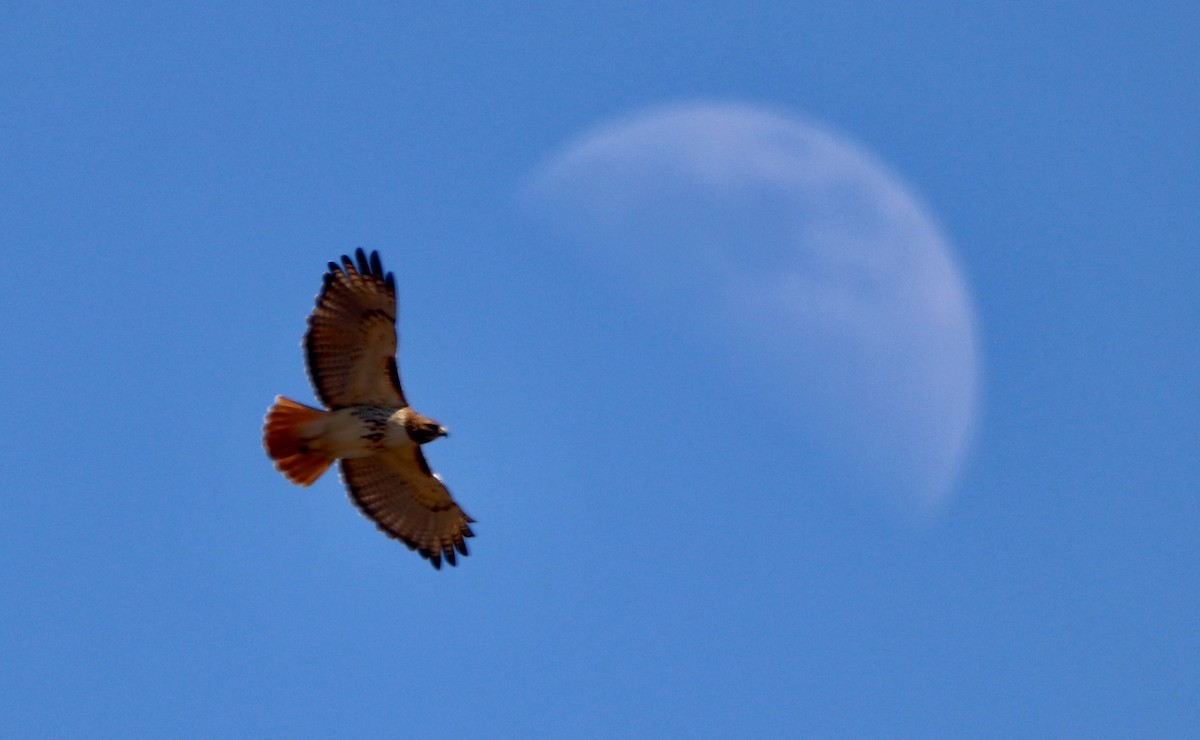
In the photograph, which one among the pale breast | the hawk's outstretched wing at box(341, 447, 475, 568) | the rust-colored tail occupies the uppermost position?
the hawk's outstretched wing at box(341, 447, 475, 568)

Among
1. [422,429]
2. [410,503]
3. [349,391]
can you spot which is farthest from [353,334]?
[410,503]

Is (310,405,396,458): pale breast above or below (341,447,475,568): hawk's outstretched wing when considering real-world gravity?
below

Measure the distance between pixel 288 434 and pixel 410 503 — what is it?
1949mm

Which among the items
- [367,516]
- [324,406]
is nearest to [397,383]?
[324,406]

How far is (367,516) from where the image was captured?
18141 mm

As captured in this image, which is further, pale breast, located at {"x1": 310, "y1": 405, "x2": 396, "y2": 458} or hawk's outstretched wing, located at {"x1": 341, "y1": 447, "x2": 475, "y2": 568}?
hawk's outstretched wing, located at {"x1": 341, "y1": 447, "x2": 475, "y2": 568}

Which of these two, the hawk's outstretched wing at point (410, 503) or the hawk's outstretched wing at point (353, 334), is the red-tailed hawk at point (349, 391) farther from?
the hawk's outstretched wing at point (410, 503)

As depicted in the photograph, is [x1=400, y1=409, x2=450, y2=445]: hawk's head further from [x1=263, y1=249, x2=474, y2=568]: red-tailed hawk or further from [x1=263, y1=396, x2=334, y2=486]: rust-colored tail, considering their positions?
[x1=263, y1=396, x2=334, y2=486]: rust-colored tail

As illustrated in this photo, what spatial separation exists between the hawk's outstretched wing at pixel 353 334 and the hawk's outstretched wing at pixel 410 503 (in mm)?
868

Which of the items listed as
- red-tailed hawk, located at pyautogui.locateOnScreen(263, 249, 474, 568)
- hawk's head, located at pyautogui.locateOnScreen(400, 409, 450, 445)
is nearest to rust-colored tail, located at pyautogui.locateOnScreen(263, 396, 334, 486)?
red-tailed hawk, located at pyautogui.locateOnScreen(263, 249, 474, 568)

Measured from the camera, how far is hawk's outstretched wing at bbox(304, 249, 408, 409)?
16.9m

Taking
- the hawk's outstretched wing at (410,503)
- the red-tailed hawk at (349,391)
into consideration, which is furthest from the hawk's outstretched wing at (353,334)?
the hawk's outstretched wing at (410,503)

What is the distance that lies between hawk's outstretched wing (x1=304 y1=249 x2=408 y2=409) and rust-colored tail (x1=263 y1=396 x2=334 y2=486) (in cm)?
33

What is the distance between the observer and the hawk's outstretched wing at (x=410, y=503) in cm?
1777
